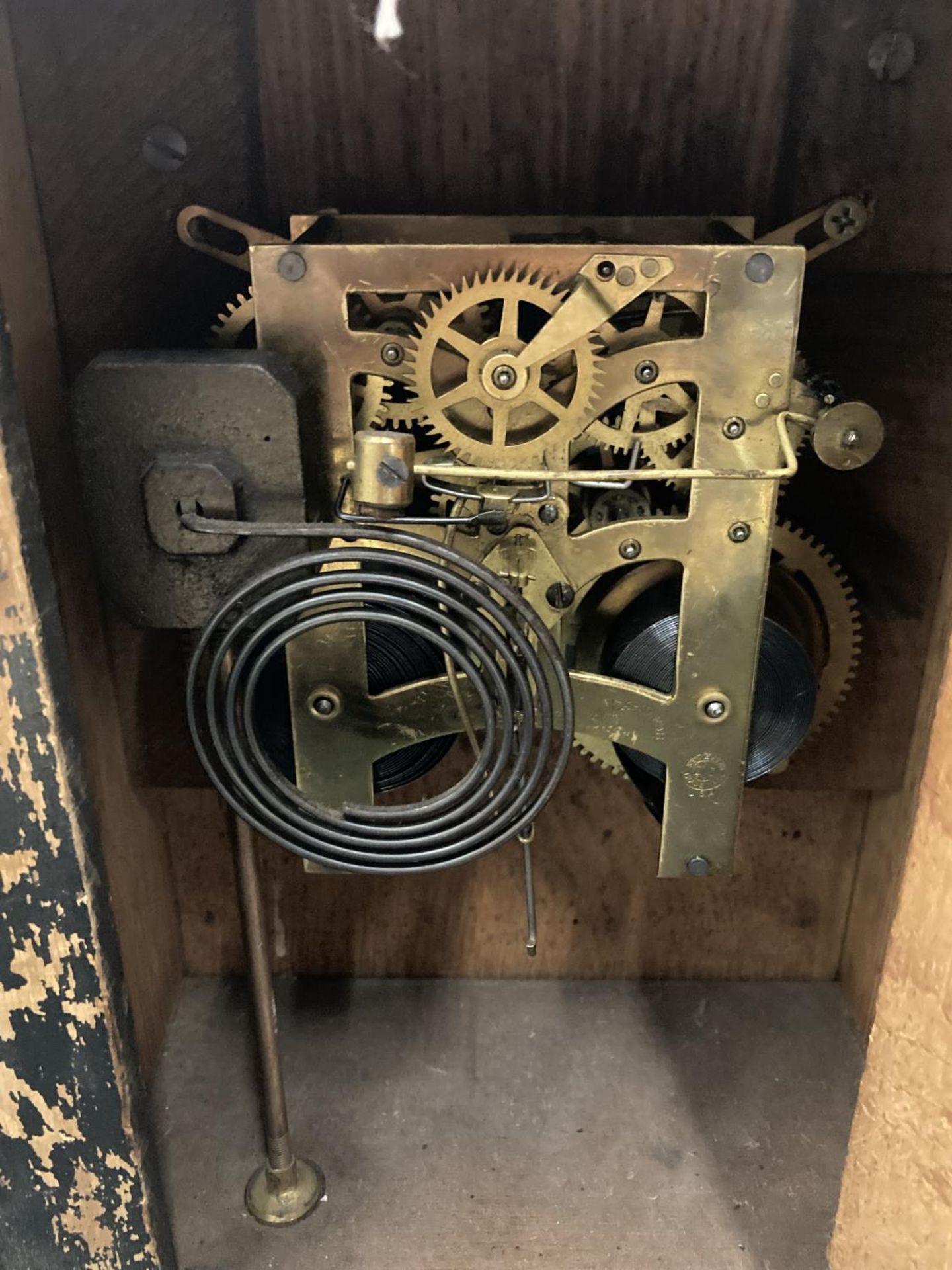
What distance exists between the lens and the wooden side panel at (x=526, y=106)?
83 cm

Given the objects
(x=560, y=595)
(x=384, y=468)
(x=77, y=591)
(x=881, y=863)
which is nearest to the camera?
(x=384, y=468)

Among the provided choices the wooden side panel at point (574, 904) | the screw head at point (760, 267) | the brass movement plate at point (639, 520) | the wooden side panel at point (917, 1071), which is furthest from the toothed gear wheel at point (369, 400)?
the wooden side panel at point (574, 904)

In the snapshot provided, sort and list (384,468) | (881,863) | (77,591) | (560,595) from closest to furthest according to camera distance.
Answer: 1. (384,468)
2. (560,595)
3. (77,591)
4. (881,863)

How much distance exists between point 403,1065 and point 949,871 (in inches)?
26.8

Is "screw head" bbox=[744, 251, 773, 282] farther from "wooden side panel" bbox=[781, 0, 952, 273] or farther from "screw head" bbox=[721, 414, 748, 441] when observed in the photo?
"wooden side panel" bbox=[781, 0, 952, 273]

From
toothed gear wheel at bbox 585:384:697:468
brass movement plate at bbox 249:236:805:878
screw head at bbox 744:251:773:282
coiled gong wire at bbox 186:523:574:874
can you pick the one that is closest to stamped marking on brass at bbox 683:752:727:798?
brass movement plate at bbox 249:236:805:878

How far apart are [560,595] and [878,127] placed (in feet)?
1.63

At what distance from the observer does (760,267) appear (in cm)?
65

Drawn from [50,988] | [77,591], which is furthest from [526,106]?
[50,988]

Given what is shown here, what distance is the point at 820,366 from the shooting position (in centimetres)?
93

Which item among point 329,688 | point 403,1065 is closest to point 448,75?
point 329,688

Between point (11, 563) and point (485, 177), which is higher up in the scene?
point (485, 177)

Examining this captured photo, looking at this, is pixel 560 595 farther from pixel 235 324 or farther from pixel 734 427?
pixel 235 324

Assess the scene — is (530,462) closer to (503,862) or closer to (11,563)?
(11,563)
